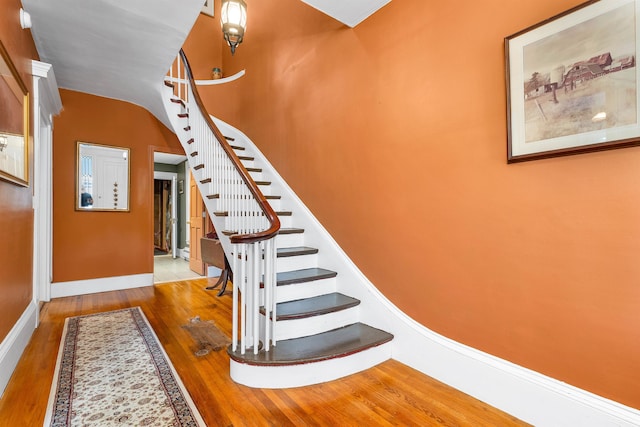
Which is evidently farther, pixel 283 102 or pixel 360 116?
pixel 283 102

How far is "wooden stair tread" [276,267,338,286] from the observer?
245 centimetres

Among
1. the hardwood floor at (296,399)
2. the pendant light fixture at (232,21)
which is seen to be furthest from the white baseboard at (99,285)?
the pendant light fixture at (232,21)

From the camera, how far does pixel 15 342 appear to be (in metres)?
2.12

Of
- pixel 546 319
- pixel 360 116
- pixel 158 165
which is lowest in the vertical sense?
pixel 546 319

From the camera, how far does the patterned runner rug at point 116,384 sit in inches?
62.9

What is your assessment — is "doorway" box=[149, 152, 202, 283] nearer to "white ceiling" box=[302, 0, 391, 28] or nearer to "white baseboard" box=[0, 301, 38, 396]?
"white baseboard" box=[0, 301, 38, 396]


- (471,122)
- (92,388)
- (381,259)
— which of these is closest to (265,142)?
(381,259)

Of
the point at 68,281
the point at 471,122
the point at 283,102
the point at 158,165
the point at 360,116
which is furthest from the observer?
the point at 158,165

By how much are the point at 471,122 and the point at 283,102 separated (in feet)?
7.91

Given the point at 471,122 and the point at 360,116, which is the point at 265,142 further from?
the point at 471,122

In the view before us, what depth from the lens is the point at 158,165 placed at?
7496 millimetres

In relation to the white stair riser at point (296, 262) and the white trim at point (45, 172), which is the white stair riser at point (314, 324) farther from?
the white trim at point (45, 172)

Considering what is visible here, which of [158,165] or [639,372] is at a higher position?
[158,165]

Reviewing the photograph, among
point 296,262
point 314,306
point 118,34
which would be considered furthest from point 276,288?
point 118,34
